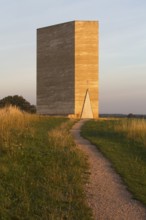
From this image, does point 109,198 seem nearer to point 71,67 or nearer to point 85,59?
point 85,59

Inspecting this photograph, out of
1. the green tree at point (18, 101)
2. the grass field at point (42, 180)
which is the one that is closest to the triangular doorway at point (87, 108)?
the green tree at point (18, 101)

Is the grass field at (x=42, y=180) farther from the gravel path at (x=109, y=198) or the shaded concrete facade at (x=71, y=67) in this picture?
the shaded concrete facade at (x=71, y=67)

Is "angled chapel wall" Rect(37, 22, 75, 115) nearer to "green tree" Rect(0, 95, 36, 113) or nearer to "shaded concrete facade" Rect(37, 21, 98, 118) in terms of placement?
"shaded concrete facade" Rect(37, 21, 98, 118)

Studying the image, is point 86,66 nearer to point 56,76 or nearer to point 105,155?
point 56,76

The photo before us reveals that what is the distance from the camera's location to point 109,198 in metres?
8.20

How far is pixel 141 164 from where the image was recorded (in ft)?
36.3

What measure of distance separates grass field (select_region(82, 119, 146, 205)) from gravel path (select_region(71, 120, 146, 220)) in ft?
0.68

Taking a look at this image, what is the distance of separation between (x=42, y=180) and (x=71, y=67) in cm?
3096

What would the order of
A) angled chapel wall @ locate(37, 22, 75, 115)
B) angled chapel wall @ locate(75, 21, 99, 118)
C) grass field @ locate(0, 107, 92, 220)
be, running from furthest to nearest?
angled chapel wall @ locate(37, 22, 75, 115) → angled chapel wall @ locate(75, 21, 99, 118) → grass field @ locate(0, 107, 92, 220)

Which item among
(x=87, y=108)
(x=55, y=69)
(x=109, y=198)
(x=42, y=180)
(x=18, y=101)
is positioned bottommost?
(x=109, y=198)

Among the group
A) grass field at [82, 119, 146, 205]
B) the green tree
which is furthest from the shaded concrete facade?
grass field at [82, 119, 146, 205]

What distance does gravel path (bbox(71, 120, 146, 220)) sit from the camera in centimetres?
740

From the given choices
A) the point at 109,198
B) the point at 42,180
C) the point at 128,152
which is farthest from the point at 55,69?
the point at 109,198

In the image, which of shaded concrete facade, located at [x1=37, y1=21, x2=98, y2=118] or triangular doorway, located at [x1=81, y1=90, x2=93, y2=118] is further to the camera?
triangular doorway, located at [x1=81, y1=90, x2=93, y2=118]
